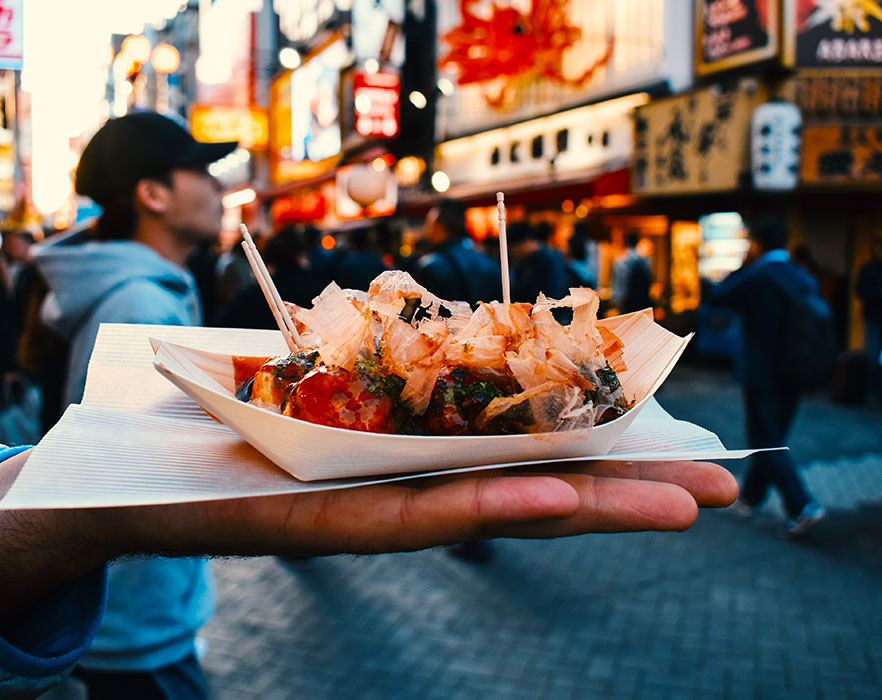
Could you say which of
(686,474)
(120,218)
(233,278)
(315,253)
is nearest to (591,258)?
(315,253)

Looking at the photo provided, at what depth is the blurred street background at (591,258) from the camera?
3.79 meters

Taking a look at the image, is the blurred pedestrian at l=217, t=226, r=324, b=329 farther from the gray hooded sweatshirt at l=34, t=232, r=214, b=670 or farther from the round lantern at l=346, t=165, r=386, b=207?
the round lantern at l=346, t=165, r=386, b=207

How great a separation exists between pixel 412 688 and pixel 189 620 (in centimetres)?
169

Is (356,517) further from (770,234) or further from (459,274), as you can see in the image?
(770,234)

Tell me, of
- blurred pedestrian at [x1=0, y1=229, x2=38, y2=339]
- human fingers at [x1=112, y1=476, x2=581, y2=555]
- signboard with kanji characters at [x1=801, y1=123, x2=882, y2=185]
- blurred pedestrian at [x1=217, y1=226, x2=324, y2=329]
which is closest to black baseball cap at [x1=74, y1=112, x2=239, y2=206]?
human fingers at [x1=112, y1=476, x2=581, y2=555]

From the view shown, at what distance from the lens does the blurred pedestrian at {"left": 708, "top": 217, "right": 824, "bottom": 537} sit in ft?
17.6

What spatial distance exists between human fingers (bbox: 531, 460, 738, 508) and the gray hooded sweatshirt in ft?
4.35

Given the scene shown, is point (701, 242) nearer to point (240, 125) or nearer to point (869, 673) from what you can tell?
point (869, 673)

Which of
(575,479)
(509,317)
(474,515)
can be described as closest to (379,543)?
(474,515)

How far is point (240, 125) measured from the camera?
24.8 meters

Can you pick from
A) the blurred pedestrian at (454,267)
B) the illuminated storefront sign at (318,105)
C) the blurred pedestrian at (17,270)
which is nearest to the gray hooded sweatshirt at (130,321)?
the blurred pedestrian at (454,267)

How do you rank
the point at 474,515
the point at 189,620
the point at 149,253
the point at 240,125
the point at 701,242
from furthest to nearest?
the point at 240,125, the point at 701,242, the point at 149,253, the point at 189,620, the point at 474,515

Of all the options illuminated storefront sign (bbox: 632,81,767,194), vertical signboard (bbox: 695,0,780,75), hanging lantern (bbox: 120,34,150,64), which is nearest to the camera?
vertical signboard (bbox: 695,0,780,75)

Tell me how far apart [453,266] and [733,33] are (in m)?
8.54
